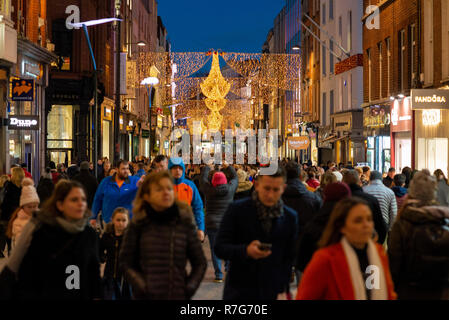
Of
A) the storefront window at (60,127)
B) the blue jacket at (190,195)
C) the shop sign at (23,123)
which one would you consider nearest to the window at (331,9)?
the storefront window at (60,127)

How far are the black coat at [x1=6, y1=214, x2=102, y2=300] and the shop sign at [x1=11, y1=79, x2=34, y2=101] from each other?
64.5 ft

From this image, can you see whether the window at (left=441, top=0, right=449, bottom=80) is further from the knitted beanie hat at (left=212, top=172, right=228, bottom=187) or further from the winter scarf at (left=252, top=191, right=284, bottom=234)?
the winter scarf at (left=252, top=191, right=284, bottom=234)

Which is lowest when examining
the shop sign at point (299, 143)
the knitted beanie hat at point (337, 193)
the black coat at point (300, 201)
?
the black coat at point (300, 201)

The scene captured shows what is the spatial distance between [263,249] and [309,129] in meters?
50.9

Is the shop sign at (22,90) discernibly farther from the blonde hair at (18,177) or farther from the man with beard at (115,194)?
the man with beard at (115,194)

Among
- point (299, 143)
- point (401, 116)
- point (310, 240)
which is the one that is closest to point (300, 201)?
point (310, 240)

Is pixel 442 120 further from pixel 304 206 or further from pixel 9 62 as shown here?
pixel 304 206

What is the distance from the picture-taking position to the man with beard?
10.9m

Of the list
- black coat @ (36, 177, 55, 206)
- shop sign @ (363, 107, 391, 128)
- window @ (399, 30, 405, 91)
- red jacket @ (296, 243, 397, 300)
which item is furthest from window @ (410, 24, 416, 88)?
red jacket @ (296, 243, 397, 300)

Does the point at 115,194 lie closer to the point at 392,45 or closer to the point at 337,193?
the point at 337,193

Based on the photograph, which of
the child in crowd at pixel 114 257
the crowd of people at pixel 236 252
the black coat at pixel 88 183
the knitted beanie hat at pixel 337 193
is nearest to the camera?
the crowd of people at pixel 236 252

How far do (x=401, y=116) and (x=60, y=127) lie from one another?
18.2 metres

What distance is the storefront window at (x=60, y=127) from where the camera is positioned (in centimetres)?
3772

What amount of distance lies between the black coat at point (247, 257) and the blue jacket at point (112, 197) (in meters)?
5.25
